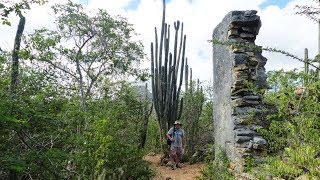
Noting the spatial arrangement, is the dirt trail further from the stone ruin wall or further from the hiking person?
the stone ruin wall

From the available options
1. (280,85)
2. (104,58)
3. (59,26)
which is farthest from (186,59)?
(280,85)

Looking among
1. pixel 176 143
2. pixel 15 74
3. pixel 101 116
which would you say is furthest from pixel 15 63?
pixel 176 143

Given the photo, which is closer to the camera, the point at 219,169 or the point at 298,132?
the point at 298,132

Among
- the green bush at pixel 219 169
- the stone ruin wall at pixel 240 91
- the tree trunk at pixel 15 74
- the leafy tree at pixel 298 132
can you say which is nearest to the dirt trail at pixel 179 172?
the green bush at pixel 219 169

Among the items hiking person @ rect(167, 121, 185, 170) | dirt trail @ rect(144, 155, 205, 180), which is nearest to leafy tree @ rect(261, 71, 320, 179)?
dirt trail @ rect(144, 155, 205, 180)

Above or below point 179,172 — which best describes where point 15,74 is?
above

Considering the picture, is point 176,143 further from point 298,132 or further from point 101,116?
point 298,132

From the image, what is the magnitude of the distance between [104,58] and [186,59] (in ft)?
8.19

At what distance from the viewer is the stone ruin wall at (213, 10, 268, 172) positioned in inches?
191

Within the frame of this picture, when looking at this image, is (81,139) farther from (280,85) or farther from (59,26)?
(59,26)

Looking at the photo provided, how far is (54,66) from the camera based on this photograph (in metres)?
9.33

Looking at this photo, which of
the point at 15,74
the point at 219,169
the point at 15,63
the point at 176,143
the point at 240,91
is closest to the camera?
the point at 15,74

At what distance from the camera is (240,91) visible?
5195mm

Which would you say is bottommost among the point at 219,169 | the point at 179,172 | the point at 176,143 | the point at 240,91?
the point at 179,172
